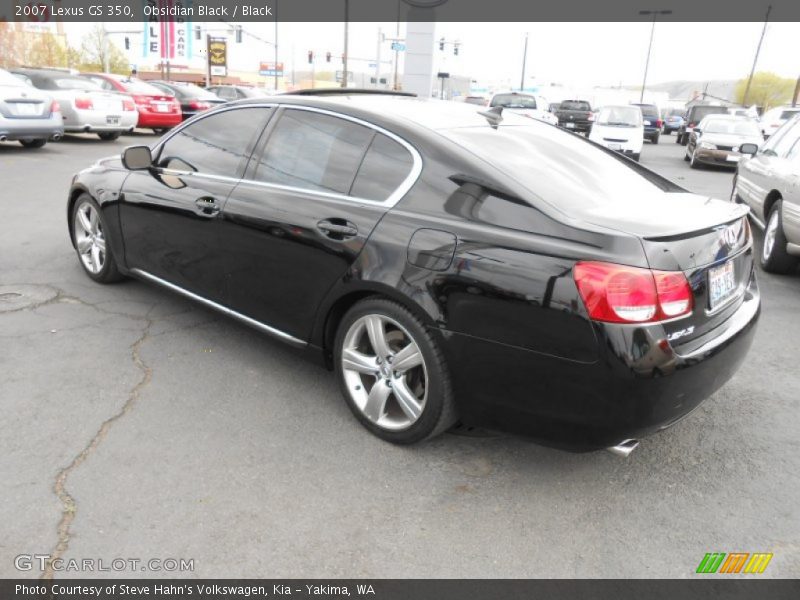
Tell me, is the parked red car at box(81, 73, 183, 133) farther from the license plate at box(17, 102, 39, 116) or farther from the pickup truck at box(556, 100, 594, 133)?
the pickup truck at box(556, 100, 594, 133)

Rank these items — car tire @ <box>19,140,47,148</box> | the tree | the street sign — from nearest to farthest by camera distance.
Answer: car tire @ <box>19,140,47,148</box>
the street sign
the tree

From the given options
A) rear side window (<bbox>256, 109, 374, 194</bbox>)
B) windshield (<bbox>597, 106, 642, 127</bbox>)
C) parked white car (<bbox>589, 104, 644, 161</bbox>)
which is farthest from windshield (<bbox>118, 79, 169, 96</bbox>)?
rear side window (<bbox>256, 109, 374, 194</bbox>)

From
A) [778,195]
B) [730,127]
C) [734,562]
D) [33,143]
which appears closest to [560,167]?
[734,562]

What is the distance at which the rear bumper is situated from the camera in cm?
240

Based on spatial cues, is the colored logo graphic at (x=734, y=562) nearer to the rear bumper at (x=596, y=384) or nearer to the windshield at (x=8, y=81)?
the rear bumper at (x=596, y=384)

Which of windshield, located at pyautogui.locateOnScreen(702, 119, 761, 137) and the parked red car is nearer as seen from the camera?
the parked red car

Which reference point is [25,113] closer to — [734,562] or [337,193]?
[337,193]

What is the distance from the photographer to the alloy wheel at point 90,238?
16.4 feet

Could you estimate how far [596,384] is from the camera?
7.98ft

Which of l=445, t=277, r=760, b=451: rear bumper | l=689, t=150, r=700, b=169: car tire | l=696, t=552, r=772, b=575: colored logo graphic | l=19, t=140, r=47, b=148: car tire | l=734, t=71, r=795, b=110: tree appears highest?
l=734, t=71, r=795, b=110: tree

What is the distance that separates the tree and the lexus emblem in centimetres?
11302

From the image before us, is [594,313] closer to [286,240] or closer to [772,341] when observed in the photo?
[286,240]

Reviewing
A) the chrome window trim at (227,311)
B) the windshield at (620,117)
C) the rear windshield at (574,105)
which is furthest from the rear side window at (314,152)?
the rear windshield at (574,105)

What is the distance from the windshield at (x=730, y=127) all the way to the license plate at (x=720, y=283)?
55.0 ft
